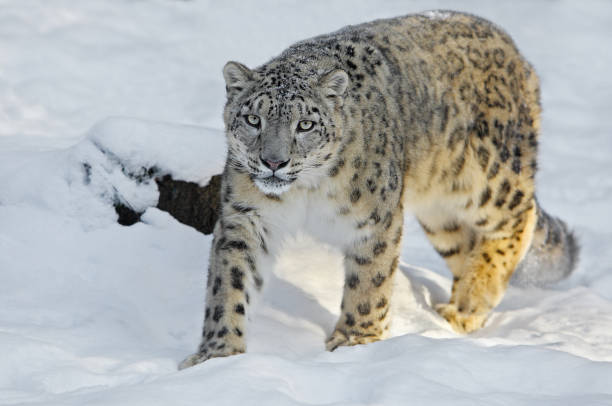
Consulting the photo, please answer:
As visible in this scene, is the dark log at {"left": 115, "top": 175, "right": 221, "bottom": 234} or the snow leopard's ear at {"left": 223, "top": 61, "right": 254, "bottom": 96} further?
the dark log at {"left": 115, "top": 175, "right": 221, "bottom": 234}

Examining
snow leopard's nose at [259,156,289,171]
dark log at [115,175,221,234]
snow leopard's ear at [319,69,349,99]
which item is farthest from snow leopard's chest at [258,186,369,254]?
dark log at [115,175,221,234]

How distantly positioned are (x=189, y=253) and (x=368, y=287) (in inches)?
49.4

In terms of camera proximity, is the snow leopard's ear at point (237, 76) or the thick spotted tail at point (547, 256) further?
the thick spotted tail at point (547, 256)

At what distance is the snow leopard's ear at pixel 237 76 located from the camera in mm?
4363

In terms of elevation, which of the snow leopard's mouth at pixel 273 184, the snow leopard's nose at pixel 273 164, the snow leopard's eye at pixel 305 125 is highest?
the snow leopard's eye at pixel 305 125

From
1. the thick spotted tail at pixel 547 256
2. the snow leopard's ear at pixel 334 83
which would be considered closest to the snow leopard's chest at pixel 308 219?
the snow leopard's ear at pixel 334 83

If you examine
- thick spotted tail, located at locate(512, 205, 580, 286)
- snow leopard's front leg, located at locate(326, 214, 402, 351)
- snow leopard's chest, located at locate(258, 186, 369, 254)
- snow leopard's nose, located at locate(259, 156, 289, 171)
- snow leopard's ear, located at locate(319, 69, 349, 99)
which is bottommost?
thick spotted tail, located at locate(512, 205, 580, 286)

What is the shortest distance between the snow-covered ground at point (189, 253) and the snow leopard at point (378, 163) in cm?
32

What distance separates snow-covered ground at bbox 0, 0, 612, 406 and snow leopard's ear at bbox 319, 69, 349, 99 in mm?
1236

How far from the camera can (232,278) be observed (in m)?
4.43

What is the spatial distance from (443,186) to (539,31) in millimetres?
6834

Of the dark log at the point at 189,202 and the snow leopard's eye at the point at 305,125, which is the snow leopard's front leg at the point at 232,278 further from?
the dark log at the point at 189,202

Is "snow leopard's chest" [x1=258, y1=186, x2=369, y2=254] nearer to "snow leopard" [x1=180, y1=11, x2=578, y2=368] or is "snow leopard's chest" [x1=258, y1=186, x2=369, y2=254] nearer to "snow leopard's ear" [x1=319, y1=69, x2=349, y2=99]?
"snow leopard" [x1=180, y1=11, x2=578, y2=368]

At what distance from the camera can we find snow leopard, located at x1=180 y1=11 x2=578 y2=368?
431cm
